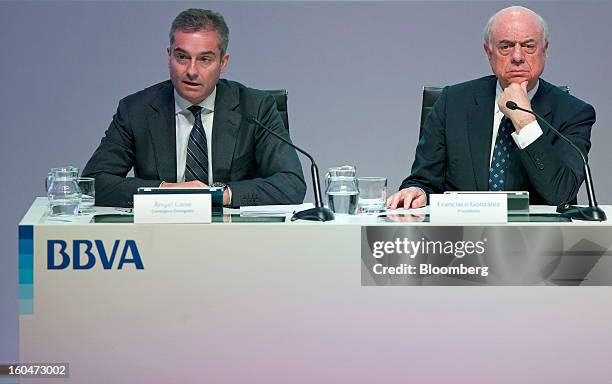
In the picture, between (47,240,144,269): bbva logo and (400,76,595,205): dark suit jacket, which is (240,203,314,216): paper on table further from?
(400,76,595,205): dark suit jacket

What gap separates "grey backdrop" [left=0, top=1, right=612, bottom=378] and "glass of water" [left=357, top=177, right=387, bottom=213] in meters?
1.88

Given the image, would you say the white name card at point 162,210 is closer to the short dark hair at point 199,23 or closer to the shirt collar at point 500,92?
the short dark hair at point 199,23

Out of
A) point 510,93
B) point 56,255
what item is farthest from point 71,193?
point 510,93

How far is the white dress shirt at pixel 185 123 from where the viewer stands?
12.8 ft

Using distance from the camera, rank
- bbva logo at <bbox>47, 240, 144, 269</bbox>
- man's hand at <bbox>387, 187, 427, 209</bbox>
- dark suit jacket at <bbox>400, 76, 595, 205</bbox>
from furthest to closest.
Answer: dark suit jacket at <bbox>400, 76, 595, 205</bbox> → man's hand at <bbox>387, 187, 427, 209</bbox> → bbva logo at <bbox>47, 240, 144, 269</bbox>

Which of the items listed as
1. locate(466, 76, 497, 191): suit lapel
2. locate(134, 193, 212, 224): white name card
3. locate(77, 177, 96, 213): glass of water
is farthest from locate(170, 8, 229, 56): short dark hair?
locate(134, 193, 212, 224): white name card

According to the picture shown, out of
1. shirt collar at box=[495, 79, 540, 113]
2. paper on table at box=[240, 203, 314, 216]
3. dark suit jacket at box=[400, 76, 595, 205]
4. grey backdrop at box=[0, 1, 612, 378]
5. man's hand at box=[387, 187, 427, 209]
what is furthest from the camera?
grey backdrop at box=[0, 1, 612, 378]

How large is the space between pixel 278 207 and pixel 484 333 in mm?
825

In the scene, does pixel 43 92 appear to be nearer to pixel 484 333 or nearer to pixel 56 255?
pixel 56 255

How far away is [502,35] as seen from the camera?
367 centimetres

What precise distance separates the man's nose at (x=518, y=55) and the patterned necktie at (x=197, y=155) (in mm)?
1169

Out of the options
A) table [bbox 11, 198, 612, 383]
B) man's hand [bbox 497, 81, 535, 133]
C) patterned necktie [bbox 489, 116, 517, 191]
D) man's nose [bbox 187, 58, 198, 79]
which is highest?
man's nose [bbox 187, 58, 198, 79]

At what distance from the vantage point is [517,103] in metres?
3.48

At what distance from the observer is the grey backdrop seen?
4.88 metres
